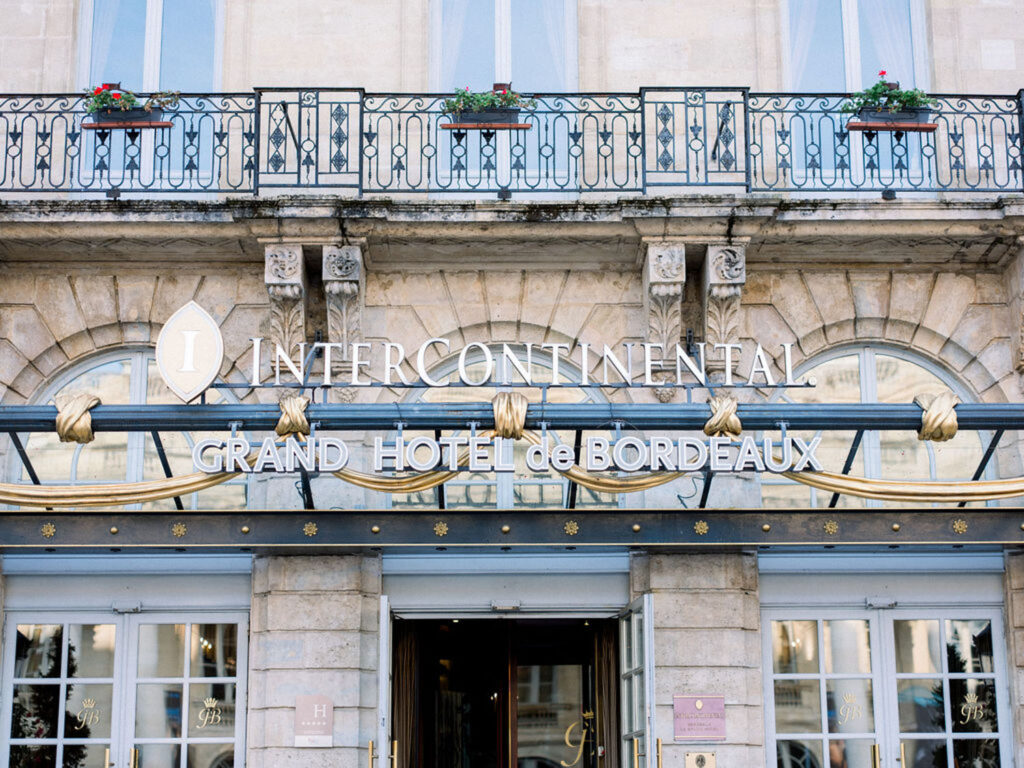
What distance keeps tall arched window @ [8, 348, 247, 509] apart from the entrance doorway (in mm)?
2304

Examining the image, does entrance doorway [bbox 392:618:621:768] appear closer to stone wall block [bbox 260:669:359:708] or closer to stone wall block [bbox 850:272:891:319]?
stone wall block [bbox 260:669:359:708]

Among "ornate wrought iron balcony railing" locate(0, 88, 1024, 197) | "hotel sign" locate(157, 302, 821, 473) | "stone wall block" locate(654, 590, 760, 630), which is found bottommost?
"stone wall block" locate(654, 590, 760, 630)

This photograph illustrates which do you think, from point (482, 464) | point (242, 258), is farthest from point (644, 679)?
point (242, 258)

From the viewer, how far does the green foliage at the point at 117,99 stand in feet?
38.4

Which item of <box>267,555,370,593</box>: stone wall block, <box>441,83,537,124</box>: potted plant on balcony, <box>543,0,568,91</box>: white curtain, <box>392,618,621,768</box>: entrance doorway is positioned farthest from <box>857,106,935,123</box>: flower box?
<box>267,555,370,593</box>: stone wall block

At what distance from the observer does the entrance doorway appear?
1251cm

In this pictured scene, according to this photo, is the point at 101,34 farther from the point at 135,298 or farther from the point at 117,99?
the point at 135,298

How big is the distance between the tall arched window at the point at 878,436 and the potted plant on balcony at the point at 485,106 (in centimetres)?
324

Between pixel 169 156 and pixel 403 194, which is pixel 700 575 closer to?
pixel 403 194

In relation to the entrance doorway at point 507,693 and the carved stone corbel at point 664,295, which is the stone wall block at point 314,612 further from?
the carved stone corbel at point 664,295

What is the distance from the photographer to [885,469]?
1166 centimetres

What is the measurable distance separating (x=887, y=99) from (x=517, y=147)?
3168 millimetres

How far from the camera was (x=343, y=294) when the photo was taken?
446 inches

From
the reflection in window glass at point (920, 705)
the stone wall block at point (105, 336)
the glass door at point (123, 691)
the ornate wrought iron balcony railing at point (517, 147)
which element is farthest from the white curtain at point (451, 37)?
the reflection in window glass at point (920, 705)
